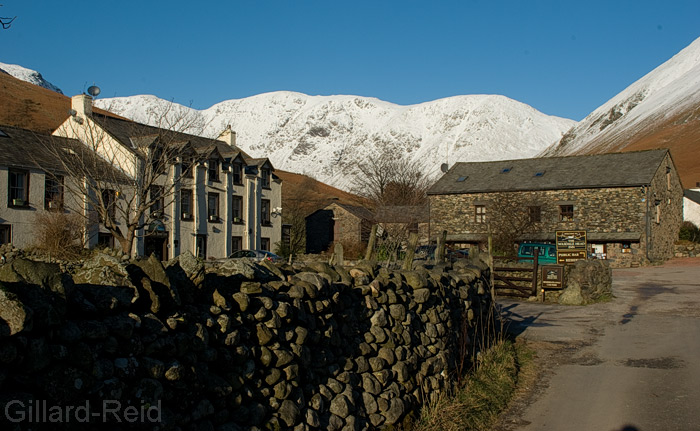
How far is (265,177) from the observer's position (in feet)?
150

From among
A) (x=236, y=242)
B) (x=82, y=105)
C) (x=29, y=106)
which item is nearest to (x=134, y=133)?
(x=82, y=105)

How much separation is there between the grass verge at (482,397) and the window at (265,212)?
112ft

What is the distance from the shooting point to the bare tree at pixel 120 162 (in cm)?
2805

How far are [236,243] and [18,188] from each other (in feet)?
49.8

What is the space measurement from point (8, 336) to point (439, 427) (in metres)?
5.41

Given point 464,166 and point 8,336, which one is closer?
point 8,336

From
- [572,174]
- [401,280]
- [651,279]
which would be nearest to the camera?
[401,280]

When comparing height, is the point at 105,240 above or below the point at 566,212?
below

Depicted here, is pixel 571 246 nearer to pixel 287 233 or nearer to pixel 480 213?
pixel 480 213

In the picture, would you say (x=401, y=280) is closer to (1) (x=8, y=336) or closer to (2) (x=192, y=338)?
(2) (x=192, y=338)

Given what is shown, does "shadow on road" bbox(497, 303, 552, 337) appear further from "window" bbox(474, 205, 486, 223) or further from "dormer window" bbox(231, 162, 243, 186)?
"window" bbox(474, 205, 486, 223)

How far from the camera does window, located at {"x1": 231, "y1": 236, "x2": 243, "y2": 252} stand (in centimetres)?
4144

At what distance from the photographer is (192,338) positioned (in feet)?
15.1

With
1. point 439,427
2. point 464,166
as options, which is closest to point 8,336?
point 439,427
